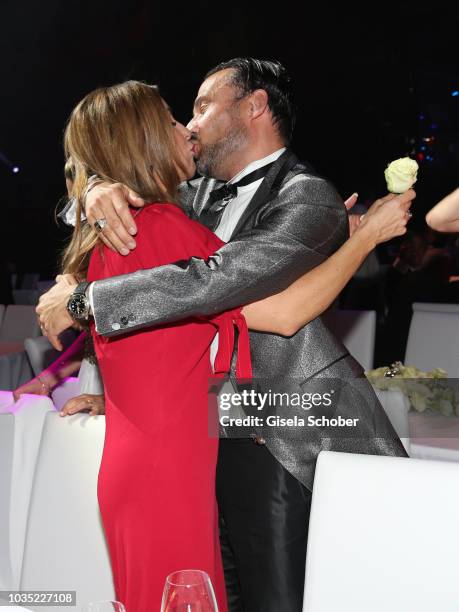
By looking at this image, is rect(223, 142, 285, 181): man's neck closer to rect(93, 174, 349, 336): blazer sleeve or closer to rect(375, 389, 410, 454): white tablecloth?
rect(93, 174, 349, 336): blazer sleeve

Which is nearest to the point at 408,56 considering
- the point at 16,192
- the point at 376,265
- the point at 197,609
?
the point at 376,265

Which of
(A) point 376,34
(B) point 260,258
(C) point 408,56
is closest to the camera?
(B) point 260,258

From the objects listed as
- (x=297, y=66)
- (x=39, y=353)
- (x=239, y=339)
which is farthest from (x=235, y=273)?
(x=297, y=66)

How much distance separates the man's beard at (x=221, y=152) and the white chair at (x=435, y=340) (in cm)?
188

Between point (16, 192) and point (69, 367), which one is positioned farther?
point (16, 192)

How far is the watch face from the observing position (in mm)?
1350

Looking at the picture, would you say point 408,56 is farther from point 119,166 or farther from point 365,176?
point 119,166

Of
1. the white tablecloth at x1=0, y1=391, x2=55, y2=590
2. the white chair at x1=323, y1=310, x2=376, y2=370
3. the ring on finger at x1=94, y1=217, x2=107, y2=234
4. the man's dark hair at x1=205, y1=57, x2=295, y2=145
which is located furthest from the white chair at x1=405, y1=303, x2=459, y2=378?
the ring on finger at x1=94, y1=217, x2=107, y2=234

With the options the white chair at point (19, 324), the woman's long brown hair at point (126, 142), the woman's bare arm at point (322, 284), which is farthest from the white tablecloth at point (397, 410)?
the white chair at point (19, 324)

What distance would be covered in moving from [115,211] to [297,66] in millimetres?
7813

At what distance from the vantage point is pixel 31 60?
920cm

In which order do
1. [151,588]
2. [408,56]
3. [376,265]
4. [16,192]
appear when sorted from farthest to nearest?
1. [16,192]
2. [408,56]
3. [376,265]
4. [151,588]

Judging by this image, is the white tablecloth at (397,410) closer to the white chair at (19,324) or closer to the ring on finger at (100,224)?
the ring on finger at (100,224)

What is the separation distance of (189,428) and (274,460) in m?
0.28
